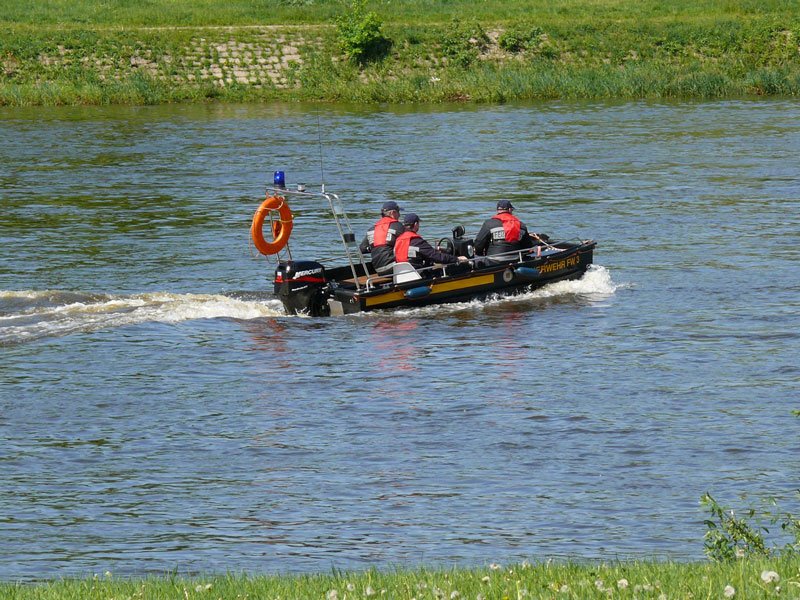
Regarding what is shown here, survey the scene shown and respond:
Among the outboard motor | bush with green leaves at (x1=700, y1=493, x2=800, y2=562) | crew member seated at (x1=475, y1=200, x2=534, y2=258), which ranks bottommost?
the outboard motor

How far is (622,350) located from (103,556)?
9258 millimetres

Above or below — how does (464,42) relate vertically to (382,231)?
above

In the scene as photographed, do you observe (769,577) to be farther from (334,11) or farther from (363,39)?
(334,11)

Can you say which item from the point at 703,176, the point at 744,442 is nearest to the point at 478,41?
the point at 703,176

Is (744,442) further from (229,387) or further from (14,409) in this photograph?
(14,409)

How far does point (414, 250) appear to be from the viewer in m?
20.6

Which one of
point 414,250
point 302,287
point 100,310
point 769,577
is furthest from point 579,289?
point 769,577

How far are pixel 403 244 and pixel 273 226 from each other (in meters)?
2.09

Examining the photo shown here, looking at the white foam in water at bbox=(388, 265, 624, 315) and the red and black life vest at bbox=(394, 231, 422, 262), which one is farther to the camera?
the white foam in water at bbox=(388, 265, 624, 315)

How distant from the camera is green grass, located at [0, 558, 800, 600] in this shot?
7262 millimetres

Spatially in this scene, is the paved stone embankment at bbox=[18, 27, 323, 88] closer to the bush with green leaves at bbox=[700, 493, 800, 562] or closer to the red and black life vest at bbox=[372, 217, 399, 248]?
the red and black life vest at bbox=[372, 217, 399, 248]

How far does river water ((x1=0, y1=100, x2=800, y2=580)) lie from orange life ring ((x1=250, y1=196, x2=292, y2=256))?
1.09 m

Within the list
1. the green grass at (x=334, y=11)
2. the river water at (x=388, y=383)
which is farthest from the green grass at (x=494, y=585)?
the green grass at (x=334, y=11)

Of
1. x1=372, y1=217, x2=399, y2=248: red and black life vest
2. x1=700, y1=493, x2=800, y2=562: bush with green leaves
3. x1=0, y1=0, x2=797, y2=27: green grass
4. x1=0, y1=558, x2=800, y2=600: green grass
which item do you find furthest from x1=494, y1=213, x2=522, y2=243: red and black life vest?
x1=0, y1=0, x2=797, y2=27: green grass
